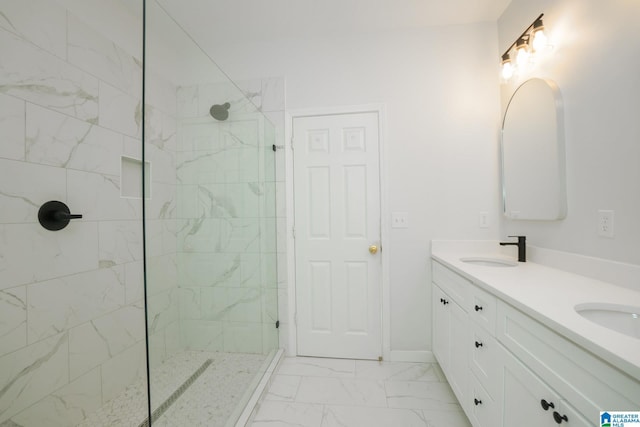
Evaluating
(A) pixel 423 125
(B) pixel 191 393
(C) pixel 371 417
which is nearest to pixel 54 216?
(B) pixel 191 393

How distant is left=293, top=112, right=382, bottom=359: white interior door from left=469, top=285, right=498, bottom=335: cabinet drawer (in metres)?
0.85

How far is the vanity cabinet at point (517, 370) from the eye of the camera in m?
0.63

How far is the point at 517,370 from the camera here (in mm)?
937

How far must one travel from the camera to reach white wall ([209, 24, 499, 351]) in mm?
1979

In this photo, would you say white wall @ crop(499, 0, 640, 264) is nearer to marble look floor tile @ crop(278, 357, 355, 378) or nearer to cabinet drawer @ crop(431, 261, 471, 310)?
cabinet drawer @ crop(431, 261, 471, 310)

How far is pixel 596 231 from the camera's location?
1208 mm

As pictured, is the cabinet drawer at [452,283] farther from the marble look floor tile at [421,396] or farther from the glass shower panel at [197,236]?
the glass shower panel at [197,236]

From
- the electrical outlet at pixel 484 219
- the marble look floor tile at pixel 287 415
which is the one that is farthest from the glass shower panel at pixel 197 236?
the electrical outlet at pixel 484 219

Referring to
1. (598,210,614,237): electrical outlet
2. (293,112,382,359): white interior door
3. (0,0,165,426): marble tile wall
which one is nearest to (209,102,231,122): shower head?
(0,0,165,426): marble tile wall

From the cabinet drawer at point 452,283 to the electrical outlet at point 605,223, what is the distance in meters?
0.60

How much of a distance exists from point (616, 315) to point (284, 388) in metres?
1.76

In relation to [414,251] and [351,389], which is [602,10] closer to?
[414,251]

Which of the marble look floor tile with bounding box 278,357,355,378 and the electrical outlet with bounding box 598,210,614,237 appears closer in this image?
the electrical outlet with bounding box 598,210,614,237

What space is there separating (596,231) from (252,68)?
8.13 ft
